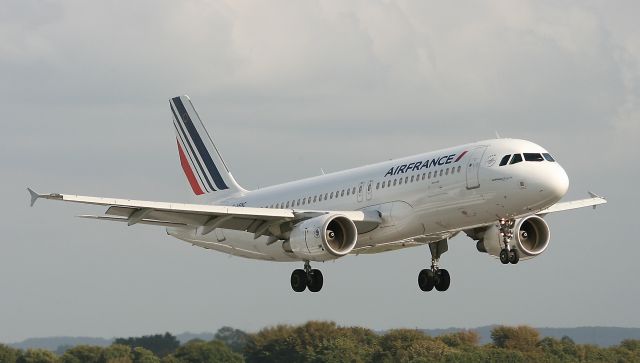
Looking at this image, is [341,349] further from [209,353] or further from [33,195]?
[33,195]

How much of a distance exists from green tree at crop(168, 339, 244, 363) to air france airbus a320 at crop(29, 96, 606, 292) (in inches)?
1256

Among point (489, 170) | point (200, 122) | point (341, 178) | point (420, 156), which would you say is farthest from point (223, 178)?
point (489, 170)

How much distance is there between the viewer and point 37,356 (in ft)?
367

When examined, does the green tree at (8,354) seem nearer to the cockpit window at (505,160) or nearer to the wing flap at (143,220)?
the wing flap at (143,220)

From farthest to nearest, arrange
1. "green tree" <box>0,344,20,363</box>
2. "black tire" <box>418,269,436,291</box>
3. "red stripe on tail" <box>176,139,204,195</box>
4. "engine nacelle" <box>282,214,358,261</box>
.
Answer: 1. "green tree" <box>0,344,20,363</box>
2. "red stripe on tail" <box>176,139,204,195</box>
3. "black tire" <box>418,269,436,291</box>
4. "engine nacelle" <box>282,214,358,261</box>

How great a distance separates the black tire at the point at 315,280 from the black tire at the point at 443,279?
5.50 meters

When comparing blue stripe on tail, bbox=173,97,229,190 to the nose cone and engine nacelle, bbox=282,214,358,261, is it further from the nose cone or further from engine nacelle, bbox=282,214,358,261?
the nose cone

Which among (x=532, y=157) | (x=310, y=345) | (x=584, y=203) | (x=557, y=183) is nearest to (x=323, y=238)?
(x=532, y=157)

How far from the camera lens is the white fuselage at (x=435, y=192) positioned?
183ft

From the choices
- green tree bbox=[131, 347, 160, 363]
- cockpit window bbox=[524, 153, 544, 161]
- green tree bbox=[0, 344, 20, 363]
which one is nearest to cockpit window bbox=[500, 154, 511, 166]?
cockpit window bbox=[524, 153, 544, 161]

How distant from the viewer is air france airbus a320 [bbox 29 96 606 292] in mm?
56125

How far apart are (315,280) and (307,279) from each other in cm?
39

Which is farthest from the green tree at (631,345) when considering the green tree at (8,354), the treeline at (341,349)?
the green tree at (8,354)

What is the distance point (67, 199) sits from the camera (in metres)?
53.2
